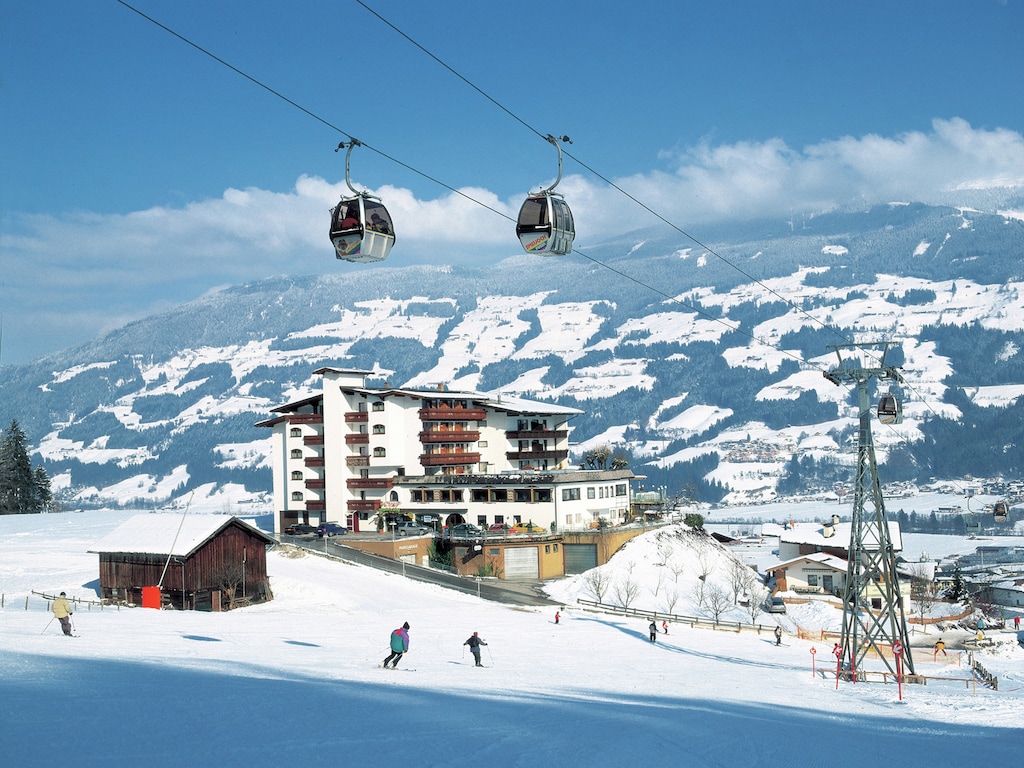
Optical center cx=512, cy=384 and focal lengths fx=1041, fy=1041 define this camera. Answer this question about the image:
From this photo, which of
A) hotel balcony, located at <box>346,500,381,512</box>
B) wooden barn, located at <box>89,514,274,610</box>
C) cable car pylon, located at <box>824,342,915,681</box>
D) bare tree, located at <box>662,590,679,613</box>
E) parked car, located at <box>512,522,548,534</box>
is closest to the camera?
cable car pylon, located at <box>824,342,915,681</box>

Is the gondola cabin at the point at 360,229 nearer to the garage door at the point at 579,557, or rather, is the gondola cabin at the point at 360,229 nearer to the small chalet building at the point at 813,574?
the garage door at the point at 579,557

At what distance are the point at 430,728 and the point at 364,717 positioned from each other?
1.37 meters

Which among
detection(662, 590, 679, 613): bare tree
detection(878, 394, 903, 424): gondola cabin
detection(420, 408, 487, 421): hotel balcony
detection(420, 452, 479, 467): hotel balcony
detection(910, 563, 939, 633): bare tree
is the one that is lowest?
detection(910, 563, 939, 633): bare tree

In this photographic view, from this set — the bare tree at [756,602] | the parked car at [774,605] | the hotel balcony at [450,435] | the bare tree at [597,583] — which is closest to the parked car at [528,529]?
the bare tree at [597,583]

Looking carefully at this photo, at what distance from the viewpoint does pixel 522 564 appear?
65812 mm

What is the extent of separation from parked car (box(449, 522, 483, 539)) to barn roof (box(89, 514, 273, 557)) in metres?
19.4

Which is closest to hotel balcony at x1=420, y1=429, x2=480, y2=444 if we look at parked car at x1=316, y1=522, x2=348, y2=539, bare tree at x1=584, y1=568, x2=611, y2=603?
parked car at x1=316, y1=522, x2=348, y2=539

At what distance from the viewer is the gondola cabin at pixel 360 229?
22156 millimetres

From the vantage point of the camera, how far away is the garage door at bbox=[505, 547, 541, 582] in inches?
2571

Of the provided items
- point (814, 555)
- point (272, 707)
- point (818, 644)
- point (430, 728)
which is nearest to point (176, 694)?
point (272, 707)

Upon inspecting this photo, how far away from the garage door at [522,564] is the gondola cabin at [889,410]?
89.6 ft

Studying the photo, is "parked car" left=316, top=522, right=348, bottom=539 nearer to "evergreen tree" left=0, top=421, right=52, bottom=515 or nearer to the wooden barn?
the wooden barn

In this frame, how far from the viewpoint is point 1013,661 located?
163ft

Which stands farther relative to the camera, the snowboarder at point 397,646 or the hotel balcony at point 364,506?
the hotel balcony at point 364,506
